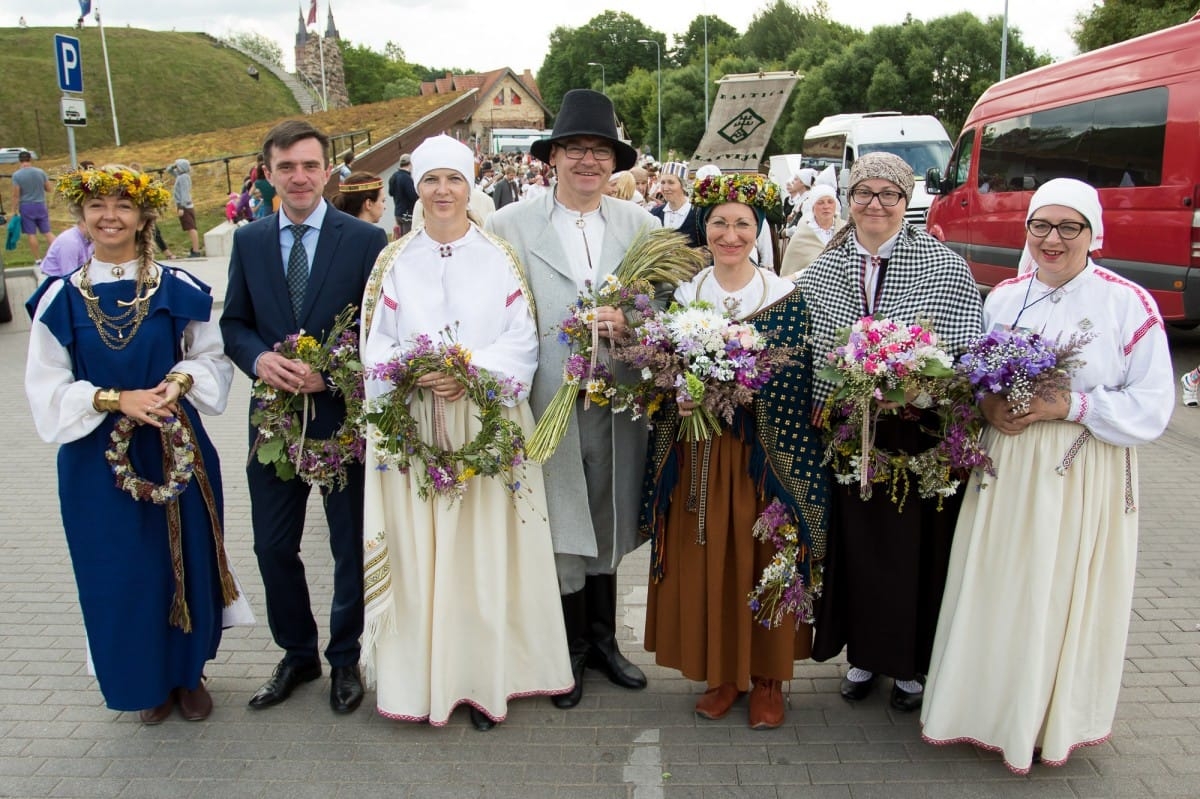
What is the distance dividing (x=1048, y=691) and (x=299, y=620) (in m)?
2.94

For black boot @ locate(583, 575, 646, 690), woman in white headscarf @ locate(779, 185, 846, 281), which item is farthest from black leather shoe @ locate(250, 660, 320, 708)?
woman in white headscarf @ locate(779, 185, 846, 281)

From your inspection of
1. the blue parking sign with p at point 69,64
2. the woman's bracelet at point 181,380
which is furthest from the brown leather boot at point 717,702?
the blue parking sign with p at point 69,64

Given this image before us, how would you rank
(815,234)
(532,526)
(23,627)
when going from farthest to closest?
(815,234), (23,627), (532,526)

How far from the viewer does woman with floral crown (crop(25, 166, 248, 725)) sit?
11.2 ft

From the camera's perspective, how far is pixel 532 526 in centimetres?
360

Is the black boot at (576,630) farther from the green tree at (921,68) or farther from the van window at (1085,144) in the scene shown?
the green tree at (921,68)

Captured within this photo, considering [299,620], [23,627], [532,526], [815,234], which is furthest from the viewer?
[815,234]

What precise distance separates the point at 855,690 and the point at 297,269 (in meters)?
2.89

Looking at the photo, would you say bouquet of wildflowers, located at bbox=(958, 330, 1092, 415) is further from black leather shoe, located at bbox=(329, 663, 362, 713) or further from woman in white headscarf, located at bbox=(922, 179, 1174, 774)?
black leather shoe, located at bbox=(329, 663, 362, 713)

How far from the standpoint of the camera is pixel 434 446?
3.40 metres

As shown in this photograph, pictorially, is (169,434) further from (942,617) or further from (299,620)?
(942,617)

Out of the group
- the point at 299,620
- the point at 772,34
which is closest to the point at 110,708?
the point at 299,620

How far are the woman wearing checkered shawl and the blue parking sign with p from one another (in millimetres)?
10705

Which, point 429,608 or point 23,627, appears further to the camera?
point 23,627
